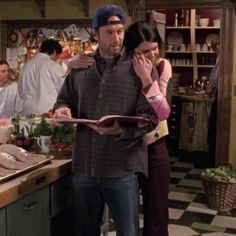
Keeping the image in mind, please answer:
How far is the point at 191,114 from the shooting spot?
21.1 ft

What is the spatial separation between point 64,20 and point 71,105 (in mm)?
3653

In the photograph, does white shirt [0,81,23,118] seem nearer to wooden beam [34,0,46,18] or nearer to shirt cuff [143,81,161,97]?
wooden beam [34,0,46,18]

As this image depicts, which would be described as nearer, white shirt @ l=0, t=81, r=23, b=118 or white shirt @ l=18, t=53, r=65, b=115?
white shirt @ l=0, t=81, r=23, b=118

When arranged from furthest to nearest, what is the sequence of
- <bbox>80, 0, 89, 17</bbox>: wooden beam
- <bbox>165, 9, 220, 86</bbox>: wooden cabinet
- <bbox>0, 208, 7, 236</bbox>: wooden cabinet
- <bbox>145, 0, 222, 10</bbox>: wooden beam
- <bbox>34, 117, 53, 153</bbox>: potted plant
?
<bbox>165, 9, 220, 86</bbox>: wooden cabinet < <bbox>80, 0, 89, 17</bbox>: wooden beam < <bbox>145, 0, 222, 10</bbox>: wooden beam < <bbox>34, 117, 53, 153</bbox>: potted plant < <bbox>0, 208, 7, 236</bbox>: wooden cabinet

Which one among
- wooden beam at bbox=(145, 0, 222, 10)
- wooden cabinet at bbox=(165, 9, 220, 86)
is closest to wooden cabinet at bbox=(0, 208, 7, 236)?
wooden beam at bbox=(145, 0, 222, 10)

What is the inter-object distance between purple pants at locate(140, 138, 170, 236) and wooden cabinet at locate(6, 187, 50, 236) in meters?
0.62

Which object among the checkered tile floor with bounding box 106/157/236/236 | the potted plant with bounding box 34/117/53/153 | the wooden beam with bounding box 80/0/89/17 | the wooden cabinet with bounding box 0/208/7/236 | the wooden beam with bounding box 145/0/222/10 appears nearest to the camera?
the wooden cabinet with bounding box 0/208/7/236

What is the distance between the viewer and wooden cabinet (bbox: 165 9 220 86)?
7.39 m

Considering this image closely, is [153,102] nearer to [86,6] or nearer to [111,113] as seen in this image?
[111,113]

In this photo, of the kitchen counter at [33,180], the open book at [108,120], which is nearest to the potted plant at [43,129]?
the kitchen counter at [33,180]

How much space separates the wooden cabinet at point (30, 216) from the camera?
1.83m

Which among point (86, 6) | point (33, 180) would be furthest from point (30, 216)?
point (86, 6)

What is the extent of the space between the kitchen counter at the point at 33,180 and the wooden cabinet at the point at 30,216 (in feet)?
0.12

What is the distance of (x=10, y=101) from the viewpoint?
4.45 metres
